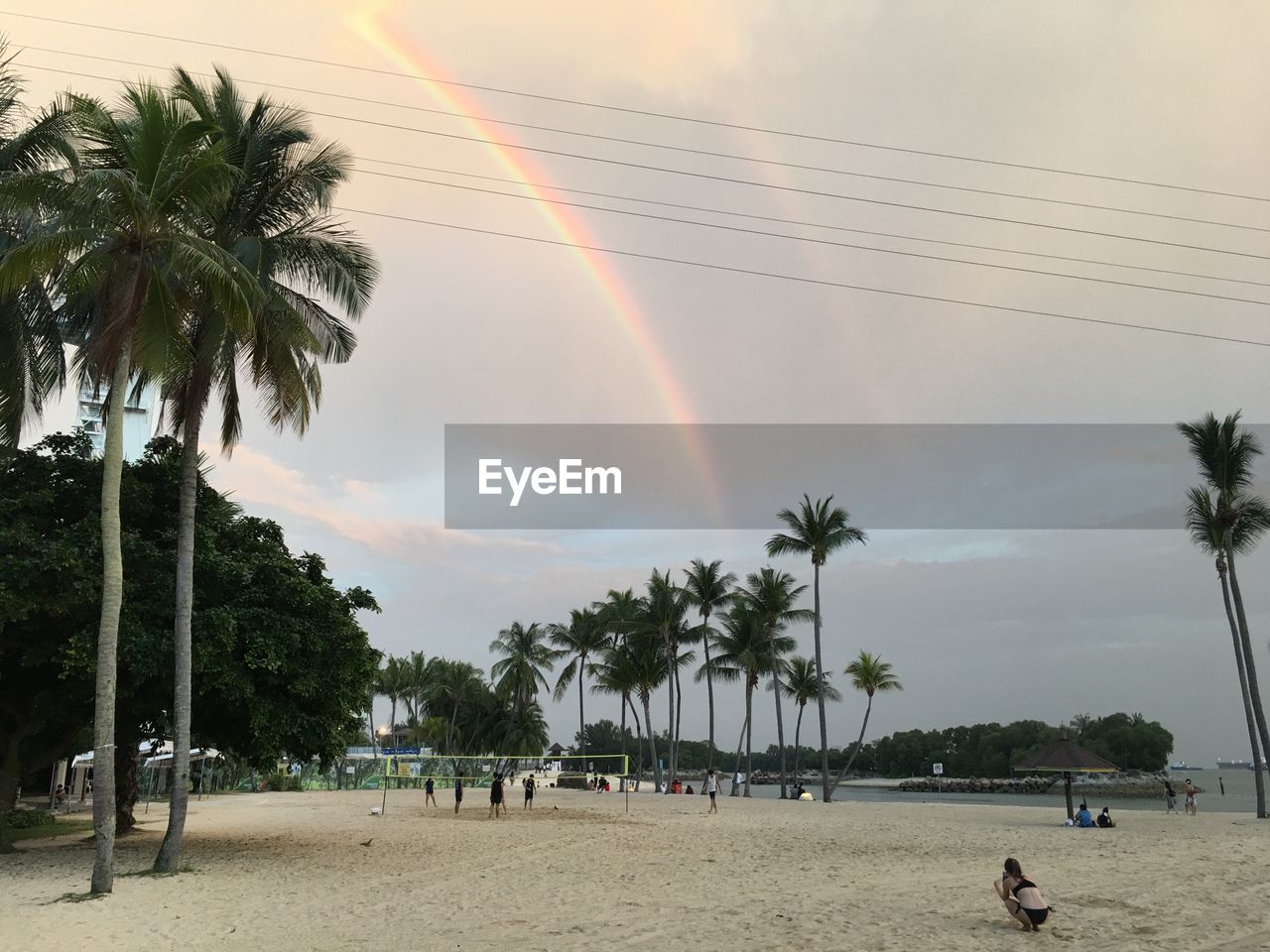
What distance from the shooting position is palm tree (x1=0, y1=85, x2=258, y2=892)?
42.6 feet

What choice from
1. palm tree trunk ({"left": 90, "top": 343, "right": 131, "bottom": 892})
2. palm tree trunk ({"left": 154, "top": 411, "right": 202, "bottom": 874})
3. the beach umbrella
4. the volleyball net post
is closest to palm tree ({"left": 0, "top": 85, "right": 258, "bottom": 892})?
palm tree trunk ({"left": 90, "top": 343, "right": 131, "bottom": 892})

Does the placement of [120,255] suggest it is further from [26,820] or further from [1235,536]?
[1235,536]

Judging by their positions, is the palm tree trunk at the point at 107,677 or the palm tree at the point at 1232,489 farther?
the palm tree at the point at 1232,489

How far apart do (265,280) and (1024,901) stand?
1562cm

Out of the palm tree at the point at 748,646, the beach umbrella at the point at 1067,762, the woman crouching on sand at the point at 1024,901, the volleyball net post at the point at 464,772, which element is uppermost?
the palm tree at the point at 748,646

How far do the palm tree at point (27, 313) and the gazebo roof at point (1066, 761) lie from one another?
2780 centimetres

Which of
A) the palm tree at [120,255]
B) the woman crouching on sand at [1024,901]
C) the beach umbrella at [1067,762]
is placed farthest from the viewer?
the beach umbrella at [1067,762]

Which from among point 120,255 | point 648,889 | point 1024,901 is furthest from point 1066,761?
point 120,255

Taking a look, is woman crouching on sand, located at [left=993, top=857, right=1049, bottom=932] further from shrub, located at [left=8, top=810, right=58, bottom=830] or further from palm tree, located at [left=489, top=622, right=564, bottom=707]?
palm tree, located at [left=489, top=622, right=564, bottom=707]

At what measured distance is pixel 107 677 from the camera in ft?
43.4

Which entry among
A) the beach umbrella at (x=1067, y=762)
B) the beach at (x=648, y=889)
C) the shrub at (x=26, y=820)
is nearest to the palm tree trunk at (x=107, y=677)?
the beach at (x=648, y=889)

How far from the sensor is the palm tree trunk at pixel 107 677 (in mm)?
13039

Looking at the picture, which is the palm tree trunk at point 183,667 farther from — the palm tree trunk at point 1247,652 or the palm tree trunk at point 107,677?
the palm tree trunk at point 1247,652

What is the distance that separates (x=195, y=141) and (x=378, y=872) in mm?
12390
